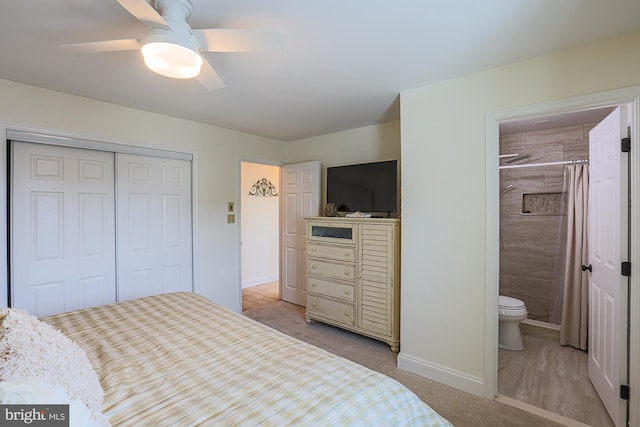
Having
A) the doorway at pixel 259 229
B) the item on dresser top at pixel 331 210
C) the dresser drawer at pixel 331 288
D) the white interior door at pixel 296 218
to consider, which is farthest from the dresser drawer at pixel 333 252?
the doorway at pixel 259 229

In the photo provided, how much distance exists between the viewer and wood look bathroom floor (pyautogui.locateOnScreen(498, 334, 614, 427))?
1985 mm

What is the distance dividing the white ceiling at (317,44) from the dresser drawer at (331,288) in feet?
6.19

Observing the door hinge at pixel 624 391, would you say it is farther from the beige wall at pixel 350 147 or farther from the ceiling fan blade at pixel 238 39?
the ceiling fan blade at pixel 238 39

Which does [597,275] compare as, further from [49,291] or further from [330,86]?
[49,291]

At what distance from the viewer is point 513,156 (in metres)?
3.30

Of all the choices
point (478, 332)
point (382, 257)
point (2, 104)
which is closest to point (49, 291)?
point (2, 104)

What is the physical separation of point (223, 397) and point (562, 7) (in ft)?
7.53

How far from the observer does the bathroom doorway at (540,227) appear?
2.69m

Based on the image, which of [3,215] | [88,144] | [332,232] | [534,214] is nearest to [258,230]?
[332,232]

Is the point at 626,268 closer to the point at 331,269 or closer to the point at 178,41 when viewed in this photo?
the point at 331,269

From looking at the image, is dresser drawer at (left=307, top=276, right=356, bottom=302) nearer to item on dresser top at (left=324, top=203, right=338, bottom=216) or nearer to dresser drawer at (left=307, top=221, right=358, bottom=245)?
dresser drawer at (left=307, top=221, right=358, bottom=245)

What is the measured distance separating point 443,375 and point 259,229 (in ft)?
13.0

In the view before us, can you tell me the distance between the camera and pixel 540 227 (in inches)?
128

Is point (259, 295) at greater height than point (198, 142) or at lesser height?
lesser
